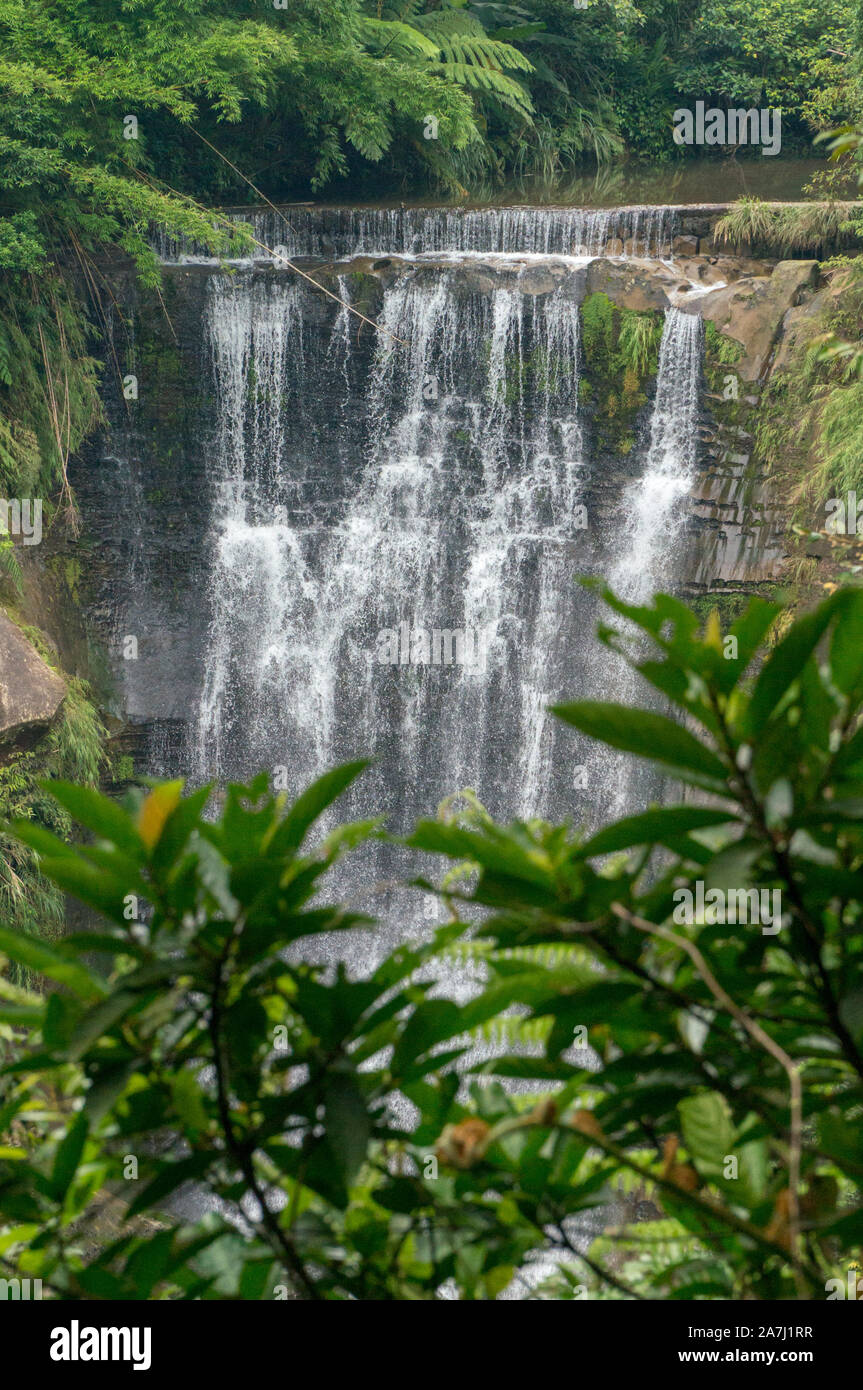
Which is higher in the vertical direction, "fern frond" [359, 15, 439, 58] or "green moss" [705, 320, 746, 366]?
"fern frond" [359, 15, 439, 58]


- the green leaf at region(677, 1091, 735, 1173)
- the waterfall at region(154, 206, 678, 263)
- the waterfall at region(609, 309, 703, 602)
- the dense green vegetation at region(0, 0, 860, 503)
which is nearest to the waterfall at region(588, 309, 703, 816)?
the waterfall at region(609, 309, 703, 602)

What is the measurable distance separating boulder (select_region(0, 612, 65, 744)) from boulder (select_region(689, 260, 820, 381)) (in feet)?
17.7

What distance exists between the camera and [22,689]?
7113 mm

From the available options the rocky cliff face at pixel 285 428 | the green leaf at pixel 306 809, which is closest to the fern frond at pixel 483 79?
the rocky cliff face at pixel 285 428

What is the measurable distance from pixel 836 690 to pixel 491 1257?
457 mm

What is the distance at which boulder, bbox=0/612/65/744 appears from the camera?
23.0ft

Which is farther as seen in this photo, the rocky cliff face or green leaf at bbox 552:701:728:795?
the rocky cliff face

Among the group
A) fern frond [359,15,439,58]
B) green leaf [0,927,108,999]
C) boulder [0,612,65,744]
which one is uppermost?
fern frond [359,15,439,58]

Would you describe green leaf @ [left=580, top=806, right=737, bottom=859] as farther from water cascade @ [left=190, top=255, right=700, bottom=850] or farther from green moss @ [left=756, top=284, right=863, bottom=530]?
water cascade @ [left=190, top=255, right=700, bottom=850]

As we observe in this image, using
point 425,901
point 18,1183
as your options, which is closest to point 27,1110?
point 18,1183

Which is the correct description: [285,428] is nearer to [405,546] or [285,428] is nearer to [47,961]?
[405,546]

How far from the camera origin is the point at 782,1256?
660 millimetres
